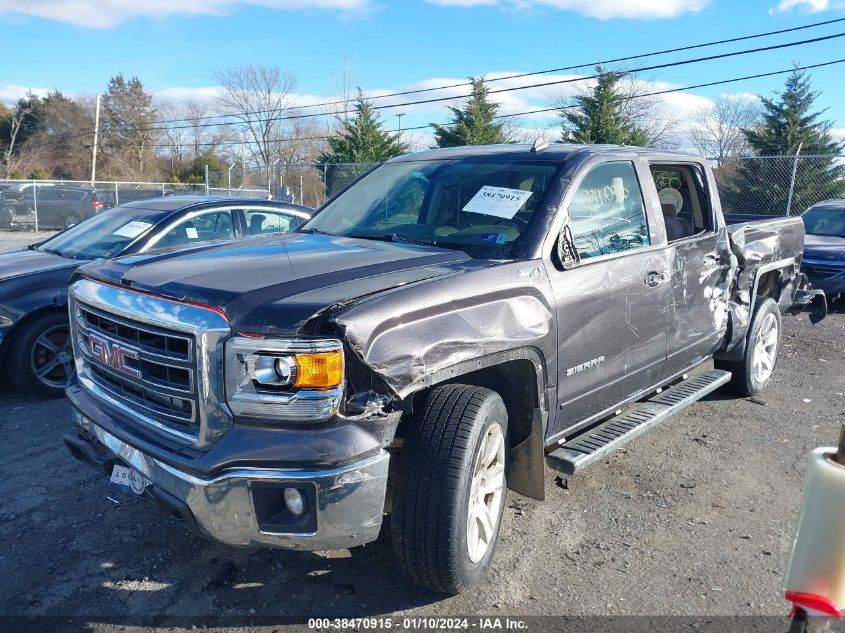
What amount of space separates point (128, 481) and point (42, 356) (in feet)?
11.0

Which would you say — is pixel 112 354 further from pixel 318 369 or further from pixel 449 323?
pixel 449 323

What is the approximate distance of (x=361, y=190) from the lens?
4.54 m

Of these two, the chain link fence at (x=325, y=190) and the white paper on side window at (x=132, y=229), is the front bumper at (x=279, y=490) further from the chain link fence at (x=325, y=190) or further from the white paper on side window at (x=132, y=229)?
the chain link fence at (x=325, y=190)

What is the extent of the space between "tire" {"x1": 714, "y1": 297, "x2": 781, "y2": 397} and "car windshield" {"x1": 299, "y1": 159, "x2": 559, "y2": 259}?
9.70 ft

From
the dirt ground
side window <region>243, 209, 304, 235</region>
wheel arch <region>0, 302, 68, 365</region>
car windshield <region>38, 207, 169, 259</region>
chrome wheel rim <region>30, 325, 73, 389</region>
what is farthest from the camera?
side window <region>243, 209, 304, 235</region>

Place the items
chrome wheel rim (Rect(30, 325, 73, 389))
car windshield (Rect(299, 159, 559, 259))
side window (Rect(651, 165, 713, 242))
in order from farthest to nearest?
chrome wheel rim (Rect(30, 325, 73, 389)) < side window (Rect(651, 165, 713, 242)) < car windshield (Rect(299, 159, 559, 259))

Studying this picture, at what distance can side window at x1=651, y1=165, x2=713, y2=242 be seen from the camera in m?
4.96

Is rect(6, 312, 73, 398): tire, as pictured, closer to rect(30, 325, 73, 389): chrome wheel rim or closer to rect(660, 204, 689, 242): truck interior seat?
rect(30, 325, 73, 389): chrome wheel rim

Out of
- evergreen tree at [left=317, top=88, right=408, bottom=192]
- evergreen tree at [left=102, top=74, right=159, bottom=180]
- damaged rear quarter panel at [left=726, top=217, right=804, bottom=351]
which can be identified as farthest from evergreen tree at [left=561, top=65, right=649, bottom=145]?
evergreen tree at [left=102, top=74, right=159, bottom=180]

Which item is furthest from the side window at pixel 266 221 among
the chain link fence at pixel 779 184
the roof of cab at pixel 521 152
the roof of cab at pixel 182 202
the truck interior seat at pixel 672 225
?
the chain link fence at pixel 779 184

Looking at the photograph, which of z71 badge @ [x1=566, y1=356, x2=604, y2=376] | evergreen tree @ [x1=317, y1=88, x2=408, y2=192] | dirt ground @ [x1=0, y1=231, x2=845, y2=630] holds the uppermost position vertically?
evergreen tree @ [x1=317, y1=88, x2=408, y2=192]

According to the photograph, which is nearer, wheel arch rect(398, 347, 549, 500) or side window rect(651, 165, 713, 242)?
wheel arch rect(398, 347, 549, 500)

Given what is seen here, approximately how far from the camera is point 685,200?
5.14m

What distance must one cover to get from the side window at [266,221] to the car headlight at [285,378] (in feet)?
15.2
